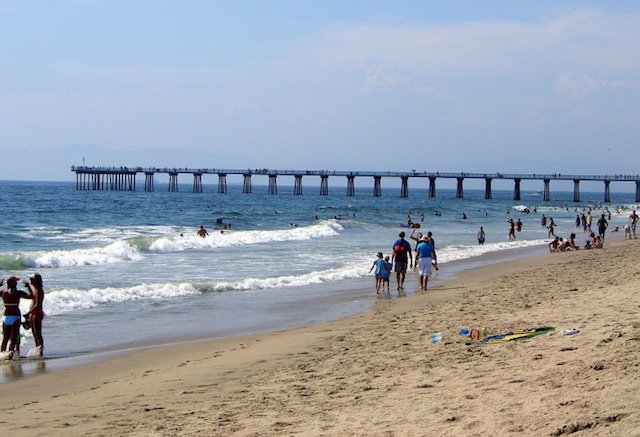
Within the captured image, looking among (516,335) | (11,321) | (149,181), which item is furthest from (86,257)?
(149,181)

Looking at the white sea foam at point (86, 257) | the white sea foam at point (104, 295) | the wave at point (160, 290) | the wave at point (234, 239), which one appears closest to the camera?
the white sea foam at point (104, 295)

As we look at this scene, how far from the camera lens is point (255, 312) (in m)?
13.6

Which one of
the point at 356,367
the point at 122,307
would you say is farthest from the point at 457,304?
the point at 122,307

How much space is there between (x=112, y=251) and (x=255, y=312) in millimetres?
13240

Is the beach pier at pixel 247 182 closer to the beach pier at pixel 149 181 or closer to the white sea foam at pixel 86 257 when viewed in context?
the beach pier at pixel 149 181

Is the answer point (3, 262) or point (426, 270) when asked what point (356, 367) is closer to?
point (426, 270)

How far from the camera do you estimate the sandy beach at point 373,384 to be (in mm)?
5184

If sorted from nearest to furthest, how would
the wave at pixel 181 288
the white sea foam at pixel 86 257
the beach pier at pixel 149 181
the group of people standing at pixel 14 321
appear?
1. the group of people standing at pixel 14 321
2. the wave at pixel 181 288
3. the white sea foam at pixel 86 257
4. the beach pier at pixel 149 181

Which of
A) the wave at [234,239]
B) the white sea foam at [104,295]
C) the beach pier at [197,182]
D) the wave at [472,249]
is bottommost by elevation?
the wave at [472,249]

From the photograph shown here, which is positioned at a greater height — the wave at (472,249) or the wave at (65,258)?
the wave at (65,258)

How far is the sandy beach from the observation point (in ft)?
17.0

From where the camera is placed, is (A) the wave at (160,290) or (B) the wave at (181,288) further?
(B) the wave at (181,288)

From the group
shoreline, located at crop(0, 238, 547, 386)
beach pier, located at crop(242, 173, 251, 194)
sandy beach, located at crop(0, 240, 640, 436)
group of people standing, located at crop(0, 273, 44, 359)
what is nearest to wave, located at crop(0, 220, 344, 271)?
shoreline, located at crop(0, 238, 547, 386)

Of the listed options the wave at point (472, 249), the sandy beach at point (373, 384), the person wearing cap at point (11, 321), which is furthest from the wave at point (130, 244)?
the sandy beach at point (373, 384)
